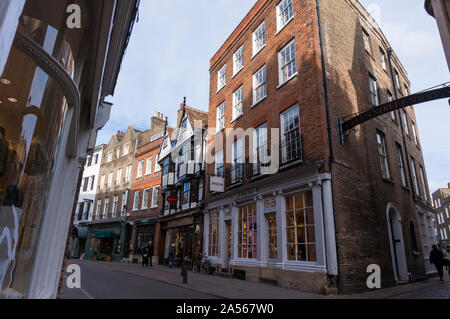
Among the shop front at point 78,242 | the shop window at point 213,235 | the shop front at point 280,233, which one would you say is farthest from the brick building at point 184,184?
the shop front at point 78,242

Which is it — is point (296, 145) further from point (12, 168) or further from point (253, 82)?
point (12, 168)

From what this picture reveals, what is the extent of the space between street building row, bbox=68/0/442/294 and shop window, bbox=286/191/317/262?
5 cm

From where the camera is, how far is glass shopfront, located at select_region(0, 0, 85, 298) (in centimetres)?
234

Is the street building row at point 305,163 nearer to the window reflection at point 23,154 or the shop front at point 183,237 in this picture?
the shop front at point 183,237

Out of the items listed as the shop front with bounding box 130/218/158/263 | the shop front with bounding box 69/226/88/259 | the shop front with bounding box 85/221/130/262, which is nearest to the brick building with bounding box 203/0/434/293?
the shop front with bounding box 130/218/158/263

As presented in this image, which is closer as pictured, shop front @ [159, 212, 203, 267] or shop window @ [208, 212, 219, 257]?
shop window @ [208, 212, 219, 257]

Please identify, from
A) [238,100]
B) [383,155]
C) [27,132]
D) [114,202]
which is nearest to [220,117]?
[238,100]

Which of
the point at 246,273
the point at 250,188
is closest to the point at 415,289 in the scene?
the point at 246,273

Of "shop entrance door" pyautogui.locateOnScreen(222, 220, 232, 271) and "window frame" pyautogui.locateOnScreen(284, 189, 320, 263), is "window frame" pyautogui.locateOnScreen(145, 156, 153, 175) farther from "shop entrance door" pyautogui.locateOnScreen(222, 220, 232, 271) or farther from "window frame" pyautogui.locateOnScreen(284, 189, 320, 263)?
"window frame" pyautogui.locateOnScreen(284, 189, 320, 263)

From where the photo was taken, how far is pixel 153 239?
2406cm

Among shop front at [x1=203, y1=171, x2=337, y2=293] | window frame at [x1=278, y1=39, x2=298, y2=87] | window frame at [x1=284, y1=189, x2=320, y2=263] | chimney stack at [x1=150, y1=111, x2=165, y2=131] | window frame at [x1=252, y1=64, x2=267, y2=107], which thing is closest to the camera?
shop front at [x1=203, y1=171, x2=337, y2=293]

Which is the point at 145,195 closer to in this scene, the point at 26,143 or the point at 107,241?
the point at 107,241

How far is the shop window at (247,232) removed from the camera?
12733 millimetres

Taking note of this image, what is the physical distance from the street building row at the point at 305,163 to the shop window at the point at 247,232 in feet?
0.26
